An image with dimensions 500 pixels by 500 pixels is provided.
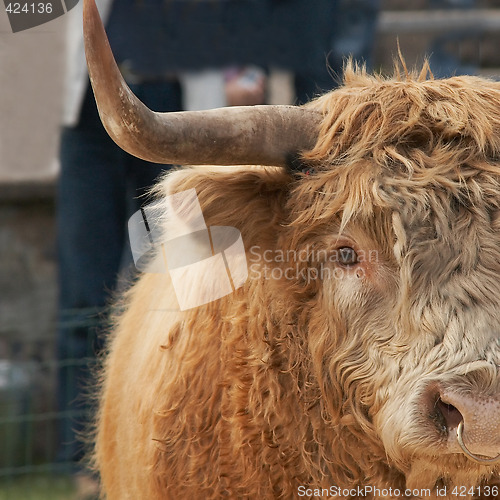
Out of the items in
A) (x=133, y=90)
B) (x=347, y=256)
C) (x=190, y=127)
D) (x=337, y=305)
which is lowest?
(x=133, y=90)

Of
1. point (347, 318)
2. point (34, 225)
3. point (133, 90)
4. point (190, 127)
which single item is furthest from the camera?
point (34, 225)

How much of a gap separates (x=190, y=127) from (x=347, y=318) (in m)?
0.80

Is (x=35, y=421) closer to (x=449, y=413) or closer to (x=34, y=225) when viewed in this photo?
(x=34, y=225)

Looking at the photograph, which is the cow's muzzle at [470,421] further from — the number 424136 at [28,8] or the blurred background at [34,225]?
the number 424136 at [28,8]

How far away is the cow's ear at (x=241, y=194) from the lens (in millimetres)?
2820

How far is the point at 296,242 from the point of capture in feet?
9.20

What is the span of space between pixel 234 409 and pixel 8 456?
385 cm

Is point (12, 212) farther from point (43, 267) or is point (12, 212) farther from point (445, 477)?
point (445, 477)

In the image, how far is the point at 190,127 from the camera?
2.52 meters

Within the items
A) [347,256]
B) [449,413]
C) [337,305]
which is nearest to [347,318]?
[337,305]

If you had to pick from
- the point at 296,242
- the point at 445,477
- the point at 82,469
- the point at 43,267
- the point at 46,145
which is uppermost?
the point at 296,242

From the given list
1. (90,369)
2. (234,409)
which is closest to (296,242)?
(234,409)

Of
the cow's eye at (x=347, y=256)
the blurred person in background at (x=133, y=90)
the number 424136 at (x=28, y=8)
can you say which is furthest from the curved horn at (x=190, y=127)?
the number 424136 at (x=28, y=8)

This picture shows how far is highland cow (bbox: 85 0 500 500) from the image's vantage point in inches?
93.0
